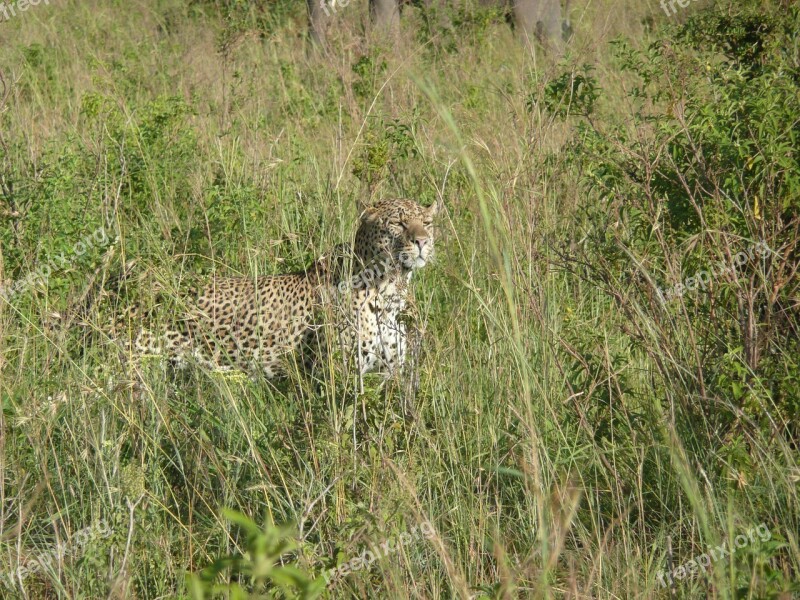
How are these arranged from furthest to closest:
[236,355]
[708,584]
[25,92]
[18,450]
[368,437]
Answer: [25,92] < [236,355] < [18,450] < [368,437] < [708,584]

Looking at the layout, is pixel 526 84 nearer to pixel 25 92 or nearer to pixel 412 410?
pixel 412 410

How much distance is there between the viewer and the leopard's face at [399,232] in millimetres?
5074

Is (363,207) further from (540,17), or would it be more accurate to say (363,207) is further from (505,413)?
(540,17)

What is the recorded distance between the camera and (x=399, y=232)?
514 cm

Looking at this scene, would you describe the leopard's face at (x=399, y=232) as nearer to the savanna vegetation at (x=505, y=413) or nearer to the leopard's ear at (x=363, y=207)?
the leopard's ear at (x=363, y=207)

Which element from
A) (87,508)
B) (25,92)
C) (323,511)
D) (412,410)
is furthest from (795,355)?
(25,92)

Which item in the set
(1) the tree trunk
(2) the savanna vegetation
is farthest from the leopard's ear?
(1) the tree trunk

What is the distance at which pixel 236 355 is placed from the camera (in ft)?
17.0

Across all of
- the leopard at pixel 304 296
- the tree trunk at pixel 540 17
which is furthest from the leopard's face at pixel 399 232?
the tree trunk at pixel 540 17

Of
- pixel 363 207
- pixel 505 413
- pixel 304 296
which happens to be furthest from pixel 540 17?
pixel 505 413

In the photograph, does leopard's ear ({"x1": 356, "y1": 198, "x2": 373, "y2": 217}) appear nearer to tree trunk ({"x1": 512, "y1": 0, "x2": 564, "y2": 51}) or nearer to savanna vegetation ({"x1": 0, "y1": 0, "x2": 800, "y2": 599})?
savanna vegetation ({"x1": 0, "y1": 0, "x2": 800, "y2": 599})

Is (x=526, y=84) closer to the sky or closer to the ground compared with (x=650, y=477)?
closer to the sky

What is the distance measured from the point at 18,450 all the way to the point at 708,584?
2.30 meters

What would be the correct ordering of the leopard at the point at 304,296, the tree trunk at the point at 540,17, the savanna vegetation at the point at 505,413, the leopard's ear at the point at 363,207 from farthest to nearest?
1. the tree trunk at the point at 540,17
2. the leopard at the point at 304,296
3. the leopard's ear at the point at 363,207
4. the savanna vegetation at the point at 505,413
